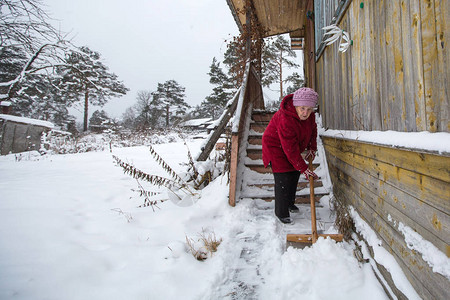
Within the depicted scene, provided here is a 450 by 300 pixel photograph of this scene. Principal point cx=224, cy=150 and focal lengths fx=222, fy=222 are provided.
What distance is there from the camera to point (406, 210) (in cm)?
136

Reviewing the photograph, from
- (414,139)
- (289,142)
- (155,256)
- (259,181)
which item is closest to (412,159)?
(414,139)

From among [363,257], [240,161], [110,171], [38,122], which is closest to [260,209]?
[240,161]

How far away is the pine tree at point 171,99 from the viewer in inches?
1732

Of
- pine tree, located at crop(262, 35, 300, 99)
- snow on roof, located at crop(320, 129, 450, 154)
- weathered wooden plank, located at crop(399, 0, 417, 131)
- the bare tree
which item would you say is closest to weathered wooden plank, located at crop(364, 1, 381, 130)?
snow on roof, located at crop(320, 129, 450, 154)

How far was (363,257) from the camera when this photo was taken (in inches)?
76.3

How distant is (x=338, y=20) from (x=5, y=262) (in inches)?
174

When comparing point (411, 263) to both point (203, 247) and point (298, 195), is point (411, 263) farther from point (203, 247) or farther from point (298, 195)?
point (298, 195)

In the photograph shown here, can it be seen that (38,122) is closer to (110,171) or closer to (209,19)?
(110,171)

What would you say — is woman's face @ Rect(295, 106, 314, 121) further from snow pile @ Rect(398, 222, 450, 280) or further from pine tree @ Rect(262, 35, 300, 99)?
pine tree @ Rect(262, 35, 300, 99)

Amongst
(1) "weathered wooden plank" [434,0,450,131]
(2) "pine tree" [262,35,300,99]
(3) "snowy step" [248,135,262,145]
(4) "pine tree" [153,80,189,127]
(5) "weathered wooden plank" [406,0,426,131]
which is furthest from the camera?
(4) "pine tree" [153,80,189,127]

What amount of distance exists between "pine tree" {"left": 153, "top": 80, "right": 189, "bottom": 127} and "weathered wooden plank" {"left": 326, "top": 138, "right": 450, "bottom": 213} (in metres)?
43.2

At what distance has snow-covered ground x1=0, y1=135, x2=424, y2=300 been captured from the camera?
1638 mm

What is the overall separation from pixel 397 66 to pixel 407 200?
2.89 ft

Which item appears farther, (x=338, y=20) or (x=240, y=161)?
(x=240, y=161)
